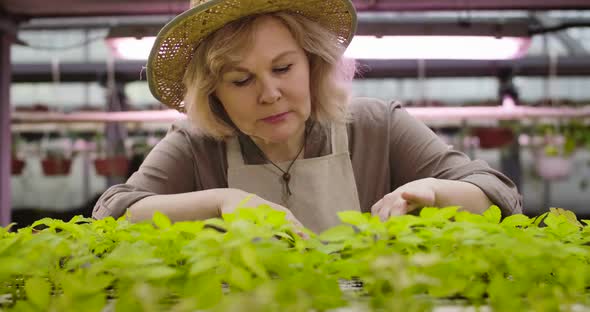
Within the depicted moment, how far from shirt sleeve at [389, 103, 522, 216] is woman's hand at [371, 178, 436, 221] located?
0.78 feet

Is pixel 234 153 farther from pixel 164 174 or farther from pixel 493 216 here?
pixel 493 216

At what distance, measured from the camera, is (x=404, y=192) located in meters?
1.11

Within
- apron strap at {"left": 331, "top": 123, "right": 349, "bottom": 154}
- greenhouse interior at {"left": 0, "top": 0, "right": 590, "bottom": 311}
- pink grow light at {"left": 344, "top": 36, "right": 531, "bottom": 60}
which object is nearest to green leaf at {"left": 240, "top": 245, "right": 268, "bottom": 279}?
greenhouse interior at {"left": 0, "top": 0, "right": 590, "bottom": 311}

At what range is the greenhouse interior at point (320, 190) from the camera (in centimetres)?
57

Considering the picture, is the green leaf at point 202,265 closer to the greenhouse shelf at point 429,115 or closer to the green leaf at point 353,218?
the green leaf at point 353,218

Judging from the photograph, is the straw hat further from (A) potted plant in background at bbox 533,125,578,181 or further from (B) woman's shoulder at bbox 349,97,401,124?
(A) potted plant in background at bbox 533,125,578,181

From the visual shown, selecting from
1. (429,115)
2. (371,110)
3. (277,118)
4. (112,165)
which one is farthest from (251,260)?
(112,165)

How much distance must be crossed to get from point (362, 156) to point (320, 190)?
6.4 inches

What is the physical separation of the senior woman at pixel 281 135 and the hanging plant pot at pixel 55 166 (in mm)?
3645

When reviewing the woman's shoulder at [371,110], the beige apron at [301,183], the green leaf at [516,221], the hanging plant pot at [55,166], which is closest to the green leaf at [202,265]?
the green leaf at [516,221]

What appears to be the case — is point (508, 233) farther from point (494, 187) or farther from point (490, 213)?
point (494, 187)

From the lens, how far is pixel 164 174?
159cm

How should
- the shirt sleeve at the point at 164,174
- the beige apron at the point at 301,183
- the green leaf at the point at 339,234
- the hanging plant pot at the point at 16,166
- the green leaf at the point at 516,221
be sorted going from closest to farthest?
the green leaf at the point at 339,234 → the green leaf at the point at 516,221 → the shirt sleeve at the point at 164,174 → the beige apron at the point at 301,183 → the hanging plant pot at the point at 16,166

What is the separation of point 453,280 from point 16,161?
5.46m
